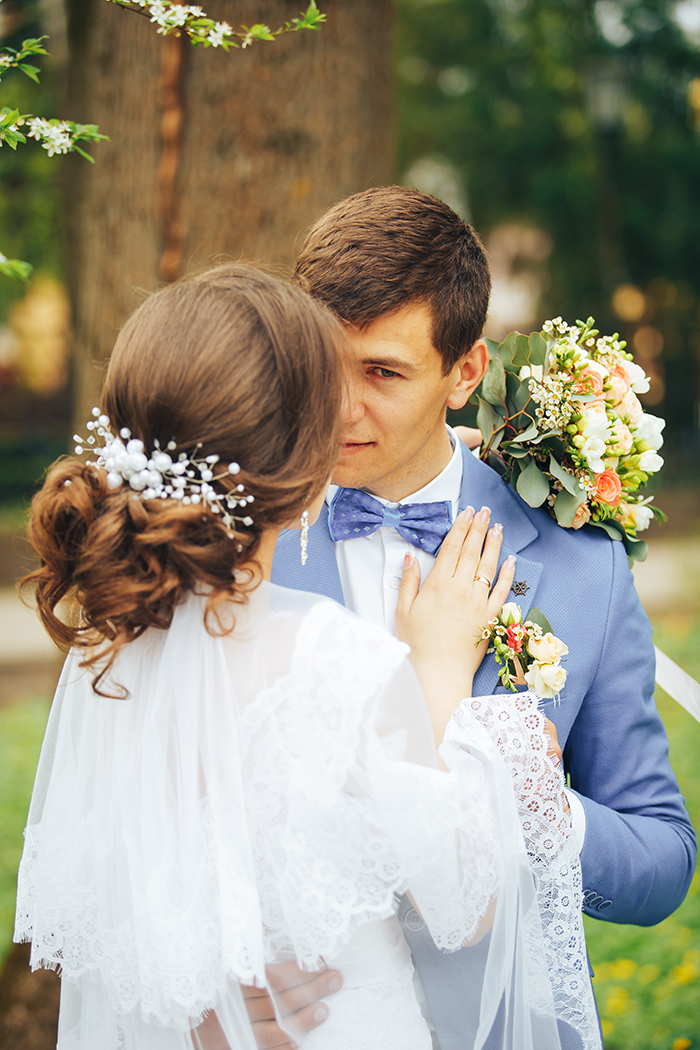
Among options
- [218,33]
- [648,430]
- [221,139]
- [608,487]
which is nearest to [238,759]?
[608,487]

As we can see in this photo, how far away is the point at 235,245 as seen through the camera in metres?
3.17

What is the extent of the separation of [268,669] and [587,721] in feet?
3.07

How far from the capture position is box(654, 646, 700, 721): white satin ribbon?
2.42 metres

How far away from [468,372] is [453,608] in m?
0.73

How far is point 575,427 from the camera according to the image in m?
2.15

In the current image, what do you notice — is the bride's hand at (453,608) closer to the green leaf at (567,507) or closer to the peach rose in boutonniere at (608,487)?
the green leaf at (567,507)

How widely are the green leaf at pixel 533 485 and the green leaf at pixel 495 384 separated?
21 centimetres

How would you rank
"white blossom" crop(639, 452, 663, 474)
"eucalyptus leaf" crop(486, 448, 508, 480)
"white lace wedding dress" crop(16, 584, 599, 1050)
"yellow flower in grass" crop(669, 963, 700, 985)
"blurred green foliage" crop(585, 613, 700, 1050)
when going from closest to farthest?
"white lace wedding dress" crop(16, 584, 599, 1050) → "white blossom" crop(639, 452, 663, 474) → "eucalyptus leaf" crop(486, 448, 508, 480) → "blurred green foliage" crop(585, 613, 700, 1050) → "yellow flower in grass" crop(669, 963, 700, 985)

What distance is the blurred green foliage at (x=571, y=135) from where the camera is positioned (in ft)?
34.1

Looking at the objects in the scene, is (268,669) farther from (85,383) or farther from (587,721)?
(85,383)

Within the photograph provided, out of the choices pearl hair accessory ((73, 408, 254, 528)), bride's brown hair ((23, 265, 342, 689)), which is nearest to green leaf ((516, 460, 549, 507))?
bride's brown hair ((23, 265, 342, 689))

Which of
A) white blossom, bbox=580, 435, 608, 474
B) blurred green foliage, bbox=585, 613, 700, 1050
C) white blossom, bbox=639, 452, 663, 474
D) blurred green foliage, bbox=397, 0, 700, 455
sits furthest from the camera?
blurred green foliage, bbox=397, 0, 700, 455

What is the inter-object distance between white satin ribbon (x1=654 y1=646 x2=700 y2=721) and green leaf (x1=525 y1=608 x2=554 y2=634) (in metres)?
0.55

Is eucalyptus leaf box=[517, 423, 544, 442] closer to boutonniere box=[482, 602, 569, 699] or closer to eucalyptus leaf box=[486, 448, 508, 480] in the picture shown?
eucalyptus leaf box=[486, 448, 508, 480]
